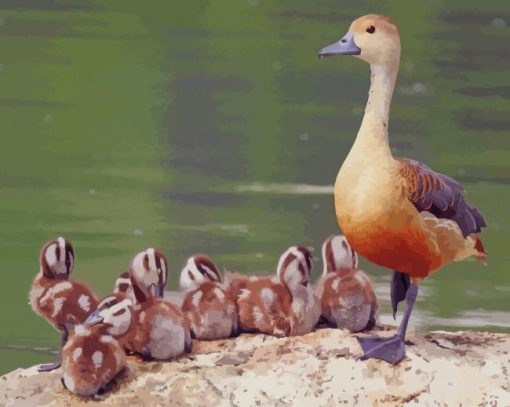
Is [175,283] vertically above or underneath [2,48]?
underneath

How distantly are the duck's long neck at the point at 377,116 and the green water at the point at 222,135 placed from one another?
89 centimetres

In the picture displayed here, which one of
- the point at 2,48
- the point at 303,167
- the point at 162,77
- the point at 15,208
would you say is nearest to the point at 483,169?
the point at 303,167

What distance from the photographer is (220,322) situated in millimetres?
2510

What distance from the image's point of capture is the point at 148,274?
247cm

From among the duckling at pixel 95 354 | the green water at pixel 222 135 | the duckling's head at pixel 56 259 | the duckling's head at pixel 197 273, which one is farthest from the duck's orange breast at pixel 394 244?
the green water at pixel 222 135

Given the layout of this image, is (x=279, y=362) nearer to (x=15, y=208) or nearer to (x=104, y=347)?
(x=104, y=347)

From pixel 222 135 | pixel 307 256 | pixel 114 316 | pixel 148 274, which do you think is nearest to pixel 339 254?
pixel 307 256

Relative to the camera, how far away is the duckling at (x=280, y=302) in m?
2.50

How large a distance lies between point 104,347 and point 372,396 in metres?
0.52

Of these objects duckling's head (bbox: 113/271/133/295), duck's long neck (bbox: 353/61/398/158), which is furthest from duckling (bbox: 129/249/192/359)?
duck's long neck (bbox: 353/61/398/158)

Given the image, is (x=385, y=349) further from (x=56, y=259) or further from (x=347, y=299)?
(x=56, y=259)

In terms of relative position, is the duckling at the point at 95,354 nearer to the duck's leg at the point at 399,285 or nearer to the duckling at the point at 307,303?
the duckling at the point at 307,303

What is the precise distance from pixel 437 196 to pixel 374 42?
1.06ft

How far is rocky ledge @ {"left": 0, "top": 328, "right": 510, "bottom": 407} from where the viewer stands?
7.54 ft
